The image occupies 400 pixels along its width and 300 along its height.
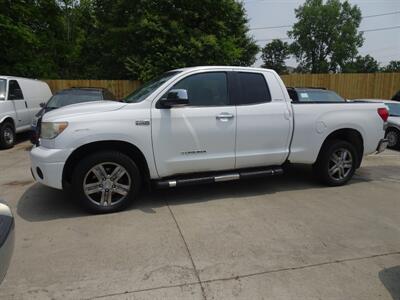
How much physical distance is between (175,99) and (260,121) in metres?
1.39

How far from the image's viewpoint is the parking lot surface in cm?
297

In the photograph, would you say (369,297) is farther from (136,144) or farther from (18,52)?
(18,52)

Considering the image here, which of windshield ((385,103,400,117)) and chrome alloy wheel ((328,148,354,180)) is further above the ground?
windshield ((385,103,400,117))

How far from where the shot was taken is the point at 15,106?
9.88m

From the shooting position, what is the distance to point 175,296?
2861mm

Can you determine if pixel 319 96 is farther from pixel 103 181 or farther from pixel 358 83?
pixel 358 83

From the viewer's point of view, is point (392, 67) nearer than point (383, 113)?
No

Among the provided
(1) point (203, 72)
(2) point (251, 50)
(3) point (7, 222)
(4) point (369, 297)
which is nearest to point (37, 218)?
(3) point (7, 222)

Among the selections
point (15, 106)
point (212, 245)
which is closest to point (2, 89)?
point (15, 106)

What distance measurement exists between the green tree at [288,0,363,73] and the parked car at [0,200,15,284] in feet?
214

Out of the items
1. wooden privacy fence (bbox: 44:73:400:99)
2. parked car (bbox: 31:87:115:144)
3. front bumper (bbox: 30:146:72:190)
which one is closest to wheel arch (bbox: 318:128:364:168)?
front bumper (bbox: 30:146:72:190)

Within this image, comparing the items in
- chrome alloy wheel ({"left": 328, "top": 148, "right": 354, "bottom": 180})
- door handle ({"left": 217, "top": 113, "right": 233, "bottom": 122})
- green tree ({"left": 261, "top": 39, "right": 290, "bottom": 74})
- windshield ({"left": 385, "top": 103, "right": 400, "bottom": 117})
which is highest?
green tree ({"left": 261, "top": 39, "right": 290, "bottom": 74})

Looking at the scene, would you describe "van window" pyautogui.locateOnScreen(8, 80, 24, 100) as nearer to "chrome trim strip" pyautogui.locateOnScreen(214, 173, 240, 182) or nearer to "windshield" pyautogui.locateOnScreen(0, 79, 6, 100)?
"windshield" pyautogui.locateOnScreen(0, 79, 6, 100)

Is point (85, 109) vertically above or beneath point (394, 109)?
above
